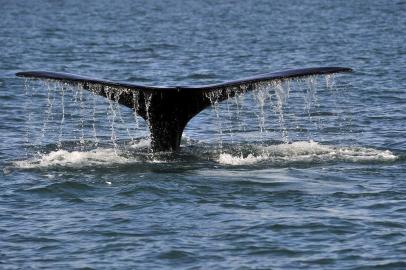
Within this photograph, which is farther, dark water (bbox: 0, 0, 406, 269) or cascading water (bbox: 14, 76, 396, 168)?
cascading water (bbox: 14, 76, 396, 168)

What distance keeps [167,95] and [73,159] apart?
1.77m

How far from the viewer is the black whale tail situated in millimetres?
13344

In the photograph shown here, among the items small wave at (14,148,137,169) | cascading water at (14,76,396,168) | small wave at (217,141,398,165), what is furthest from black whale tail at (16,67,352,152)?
small wave at (217,141,398,165)

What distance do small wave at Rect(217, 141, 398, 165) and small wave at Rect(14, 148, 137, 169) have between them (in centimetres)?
140

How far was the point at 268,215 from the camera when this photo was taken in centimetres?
1205

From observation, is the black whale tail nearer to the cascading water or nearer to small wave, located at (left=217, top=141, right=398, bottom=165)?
the cascading water

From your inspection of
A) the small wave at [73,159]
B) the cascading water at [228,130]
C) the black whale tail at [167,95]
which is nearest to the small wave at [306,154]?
the cascading water at [228,130]

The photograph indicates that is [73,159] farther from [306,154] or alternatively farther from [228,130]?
[228,130]

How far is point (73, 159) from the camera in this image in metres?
14.8

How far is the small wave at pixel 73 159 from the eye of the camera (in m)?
14.5

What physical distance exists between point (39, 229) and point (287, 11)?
52701 mm

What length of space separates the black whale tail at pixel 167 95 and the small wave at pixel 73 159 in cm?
59

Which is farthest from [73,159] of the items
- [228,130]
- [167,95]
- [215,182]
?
[228,130]

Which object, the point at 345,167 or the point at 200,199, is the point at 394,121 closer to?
the point at 345,167
